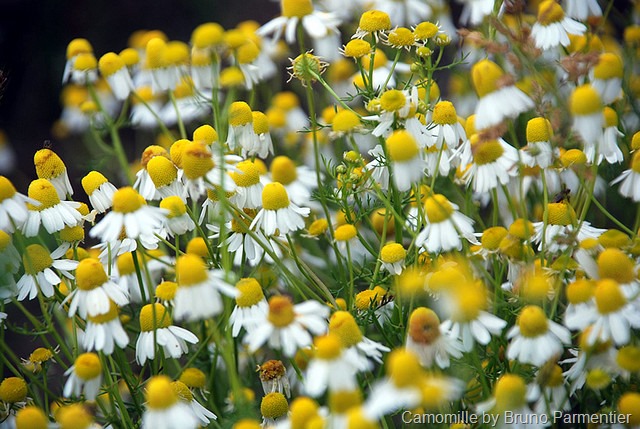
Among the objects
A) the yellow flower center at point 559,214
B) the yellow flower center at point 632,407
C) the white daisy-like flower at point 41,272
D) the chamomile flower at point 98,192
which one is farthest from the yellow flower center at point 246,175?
the yellow flower center at point 632,407

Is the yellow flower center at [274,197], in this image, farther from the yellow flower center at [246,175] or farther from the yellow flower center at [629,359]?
the yellow flower center at [629,359]

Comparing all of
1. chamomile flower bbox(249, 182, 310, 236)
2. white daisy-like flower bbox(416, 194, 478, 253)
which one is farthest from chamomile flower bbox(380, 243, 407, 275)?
chamomile flower bbox(249, 182, 310, 236)

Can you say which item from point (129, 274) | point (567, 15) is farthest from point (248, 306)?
point (567, 15)

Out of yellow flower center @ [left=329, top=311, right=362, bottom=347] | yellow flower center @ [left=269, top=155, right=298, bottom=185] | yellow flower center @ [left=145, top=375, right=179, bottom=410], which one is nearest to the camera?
yellow flower center @ [left=145, top=375, right=179, bottom=410]

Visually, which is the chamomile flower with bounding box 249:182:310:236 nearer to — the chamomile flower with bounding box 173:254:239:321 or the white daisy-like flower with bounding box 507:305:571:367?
the chamomile flower with bounding box 173:254:239:321

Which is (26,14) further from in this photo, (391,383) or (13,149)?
(391,383)
